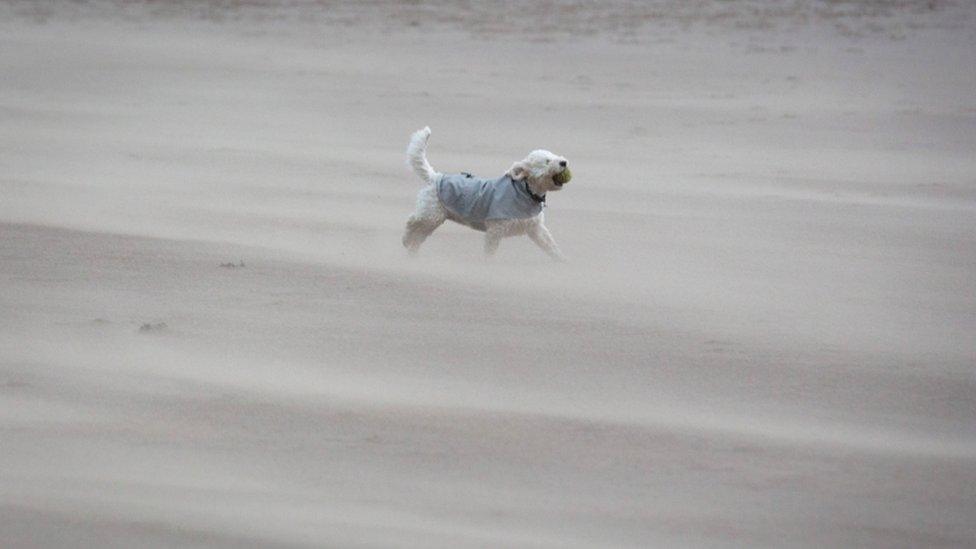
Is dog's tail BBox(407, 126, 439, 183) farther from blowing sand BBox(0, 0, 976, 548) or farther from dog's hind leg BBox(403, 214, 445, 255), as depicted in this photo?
blowing sand BBox(0, 0, 976, 548)

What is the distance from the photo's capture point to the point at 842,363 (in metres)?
6.17

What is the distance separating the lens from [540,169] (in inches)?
301

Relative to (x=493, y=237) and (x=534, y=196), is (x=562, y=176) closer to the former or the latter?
(x=534, y=196)

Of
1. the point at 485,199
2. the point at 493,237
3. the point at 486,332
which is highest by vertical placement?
the point at 485,199

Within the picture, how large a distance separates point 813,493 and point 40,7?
21.9 m

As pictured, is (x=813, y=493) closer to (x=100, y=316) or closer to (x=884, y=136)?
(x=100, y=316)

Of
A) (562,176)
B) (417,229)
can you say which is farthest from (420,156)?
(562,176)

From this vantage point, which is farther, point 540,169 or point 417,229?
point 417,229

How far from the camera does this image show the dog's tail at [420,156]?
7805 millimetres

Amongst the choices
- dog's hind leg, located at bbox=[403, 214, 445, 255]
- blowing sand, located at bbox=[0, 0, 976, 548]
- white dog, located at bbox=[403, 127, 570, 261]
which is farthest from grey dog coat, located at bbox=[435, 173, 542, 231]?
blowing sand, located at bbox=[0, 0, 976, 548]

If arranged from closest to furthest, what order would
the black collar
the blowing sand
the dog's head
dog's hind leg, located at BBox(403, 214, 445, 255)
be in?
the blowing sand
the dog's head
the black collar
dog's hind leg, located at BBox(403, 214, 445, 255)

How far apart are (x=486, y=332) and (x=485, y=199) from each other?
1.36 metres

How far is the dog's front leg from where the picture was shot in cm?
794

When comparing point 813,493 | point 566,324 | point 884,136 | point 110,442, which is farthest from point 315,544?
point 884,136
